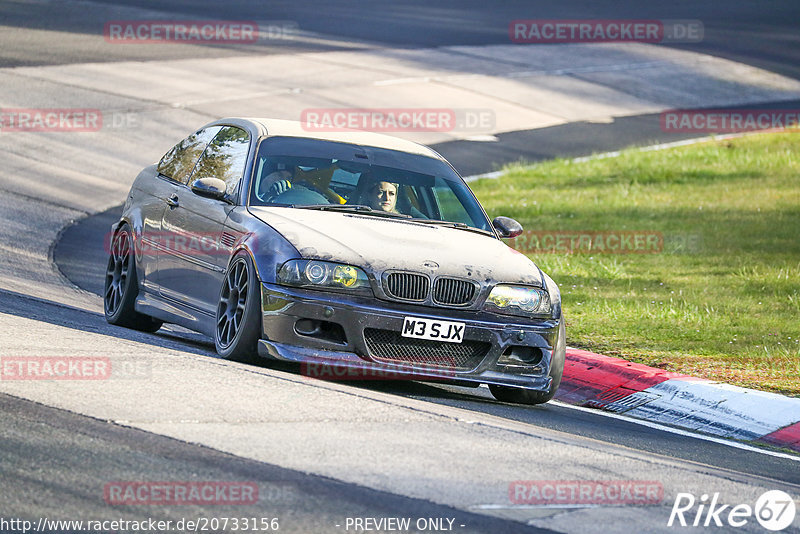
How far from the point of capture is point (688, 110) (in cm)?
2969

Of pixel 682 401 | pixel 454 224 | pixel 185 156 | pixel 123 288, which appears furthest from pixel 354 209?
pixel 682 401

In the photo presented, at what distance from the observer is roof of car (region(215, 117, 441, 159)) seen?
9.84 meters

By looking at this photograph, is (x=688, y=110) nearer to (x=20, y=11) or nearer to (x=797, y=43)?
(x=797, y=43)

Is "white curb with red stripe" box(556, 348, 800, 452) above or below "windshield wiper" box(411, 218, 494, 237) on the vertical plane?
below

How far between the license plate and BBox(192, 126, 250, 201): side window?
1.81 metres

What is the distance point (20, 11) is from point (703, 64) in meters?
16.4

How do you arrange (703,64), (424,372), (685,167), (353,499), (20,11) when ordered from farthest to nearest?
1. (703,64)
2. (20,11)
3. (685,167)
4. (424,372)
5. (353,499)

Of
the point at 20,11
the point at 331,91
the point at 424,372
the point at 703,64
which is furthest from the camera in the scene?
the point at 703,64

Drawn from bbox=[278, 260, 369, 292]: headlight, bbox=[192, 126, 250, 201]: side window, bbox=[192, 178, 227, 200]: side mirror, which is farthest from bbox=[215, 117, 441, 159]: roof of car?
bbox=[278, 260, 369, 292]: headlight

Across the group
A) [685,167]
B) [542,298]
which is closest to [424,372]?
[542,298]

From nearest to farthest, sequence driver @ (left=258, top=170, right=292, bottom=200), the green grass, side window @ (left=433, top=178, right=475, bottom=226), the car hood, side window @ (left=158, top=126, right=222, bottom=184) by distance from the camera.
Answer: the car hood < driver @ (left=258, top=170, right=292, bottom=200) < side window @ (left=433, top=178, right=475, bottom=226) < side window @ (left=158, top=126, right=222, bottom=184) < the green grass

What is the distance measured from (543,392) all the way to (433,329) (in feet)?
3.31

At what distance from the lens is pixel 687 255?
53.1ft

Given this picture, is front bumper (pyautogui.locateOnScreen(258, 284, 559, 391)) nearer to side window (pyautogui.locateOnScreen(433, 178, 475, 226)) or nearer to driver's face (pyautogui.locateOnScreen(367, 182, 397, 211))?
driver's face (pyautogui.locateOnScreen(367, 182, 397, 211))
